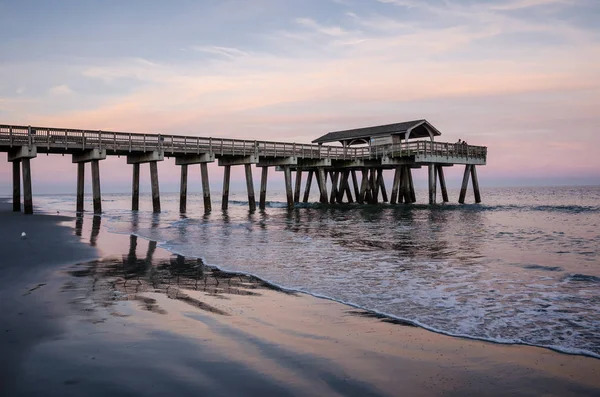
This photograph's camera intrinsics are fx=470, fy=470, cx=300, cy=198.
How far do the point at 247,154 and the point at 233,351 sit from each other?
1294 inches

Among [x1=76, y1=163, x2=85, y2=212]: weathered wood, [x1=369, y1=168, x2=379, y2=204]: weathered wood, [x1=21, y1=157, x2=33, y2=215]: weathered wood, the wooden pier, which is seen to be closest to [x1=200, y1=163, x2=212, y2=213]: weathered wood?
the wooden pier

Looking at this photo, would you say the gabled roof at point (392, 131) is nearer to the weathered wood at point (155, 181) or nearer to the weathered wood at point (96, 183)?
the weathered wood at point (155, 181)

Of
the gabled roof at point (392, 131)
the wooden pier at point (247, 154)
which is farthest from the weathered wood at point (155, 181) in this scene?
the gabled roof at point (392, 131)

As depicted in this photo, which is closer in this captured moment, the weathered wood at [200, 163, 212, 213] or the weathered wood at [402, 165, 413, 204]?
the weathered wood at [200, 163, 212, 213]

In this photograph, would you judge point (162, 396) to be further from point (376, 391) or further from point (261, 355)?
point (376, 391)

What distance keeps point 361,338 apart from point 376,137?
40.4 metres

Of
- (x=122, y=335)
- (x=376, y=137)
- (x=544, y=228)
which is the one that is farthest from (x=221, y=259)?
(x=376, y=137)

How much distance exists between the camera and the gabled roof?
42.8 m

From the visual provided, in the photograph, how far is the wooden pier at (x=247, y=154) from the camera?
28938mm

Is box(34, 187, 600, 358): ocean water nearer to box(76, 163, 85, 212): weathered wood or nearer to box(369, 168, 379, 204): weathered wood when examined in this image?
box(76, 163, 85, 212): weathered wood

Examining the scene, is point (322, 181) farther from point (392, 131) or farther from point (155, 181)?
point (155, 181)

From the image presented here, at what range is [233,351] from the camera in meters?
5.37

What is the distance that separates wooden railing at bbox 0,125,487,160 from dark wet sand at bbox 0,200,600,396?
22057 millimetres

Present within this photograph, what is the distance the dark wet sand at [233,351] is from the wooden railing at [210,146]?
22057mm
